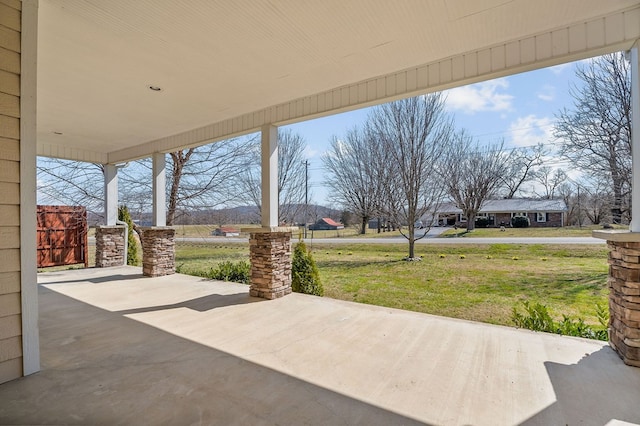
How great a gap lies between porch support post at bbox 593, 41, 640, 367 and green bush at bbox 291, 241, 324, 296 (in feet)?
13.0

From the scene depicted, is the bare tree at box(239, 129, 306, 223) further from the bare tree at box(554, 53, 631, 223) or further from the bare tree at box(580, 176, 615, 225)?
the bare tree at box(580, 176, 615, 225)

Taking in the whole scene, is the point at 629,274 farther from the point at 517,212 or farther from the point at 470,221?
the point at 517,212

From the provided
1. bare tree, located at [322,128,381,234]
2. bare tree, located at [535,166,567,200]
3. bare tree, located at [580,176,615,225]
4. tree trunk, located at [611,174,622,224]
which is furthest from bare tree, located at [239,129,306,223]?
bare tree, located at [535,166,567,200]

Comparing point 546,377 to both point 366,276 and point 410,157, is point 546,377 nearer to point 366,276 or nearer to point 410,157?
point 366,276

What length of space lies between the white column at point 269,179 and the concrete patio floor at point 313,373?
5.42 feet

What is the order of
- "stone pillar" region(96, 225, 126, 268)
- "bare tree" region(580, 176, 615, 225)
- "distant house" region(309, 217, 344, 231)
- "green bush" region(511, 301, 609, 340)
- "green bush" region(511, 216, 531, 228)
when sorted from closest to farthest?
1. "green bush" region(511, 301, 609, 340)
2. "bare tree" region(580, 176, 615, 225)
3. "stone pillar" region(96, 225, 126, 268)
4. "distant house" region(309, 217, 344, 231)
5. "green bush" region(511, 216, 531, 228)

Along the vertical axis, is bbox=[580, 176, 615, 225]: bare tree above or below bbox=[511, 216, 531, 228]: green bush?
above

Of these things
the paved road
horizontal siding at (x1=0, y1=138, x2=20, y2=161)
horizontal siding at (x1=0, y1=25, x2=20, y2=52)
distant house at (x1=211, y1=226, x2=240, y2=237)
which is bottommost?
the paved road

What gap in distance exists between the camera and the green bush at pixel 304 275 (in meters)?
5.60

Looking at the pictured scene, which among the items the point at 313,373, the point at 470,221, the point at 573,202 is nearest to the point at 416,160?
the point at 470,221

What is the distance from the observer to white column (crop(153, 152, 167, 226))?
7.16m

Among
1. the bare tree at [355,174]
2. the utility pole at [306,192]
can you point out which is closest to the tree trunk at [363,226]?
the bare tree at [355,174]

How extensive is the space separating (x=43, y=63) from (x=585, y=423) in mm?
5724

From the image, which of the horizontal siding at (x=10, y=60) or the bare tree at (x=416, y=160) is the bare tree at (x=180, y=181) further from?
the horizontal siding at (x=10, y=60)
